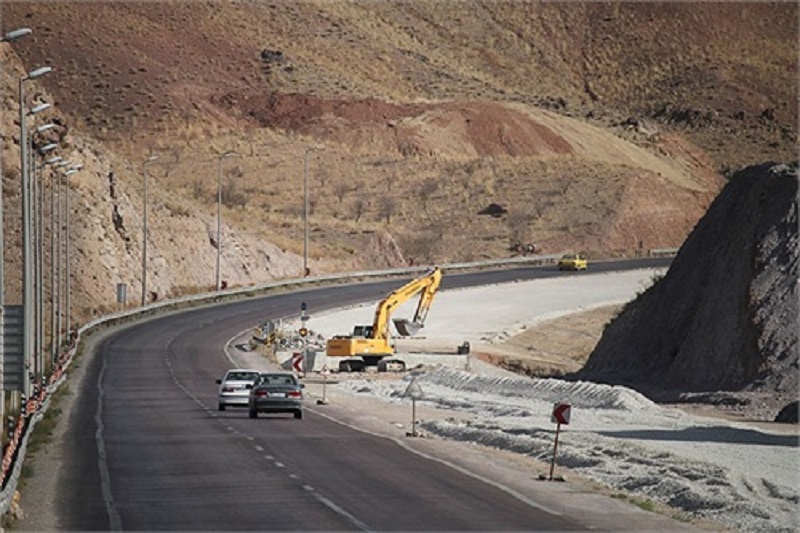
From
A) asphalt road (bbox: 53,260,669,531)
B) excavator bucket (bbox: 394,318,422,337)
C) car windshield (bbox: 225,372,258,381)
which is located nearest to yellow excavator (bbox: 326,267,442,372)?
excavator bucket (bbox: 394,318,422,337)

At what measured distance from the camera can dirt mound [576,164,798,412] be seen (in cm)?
5650

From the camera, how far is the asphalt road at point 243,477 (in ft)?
88.8

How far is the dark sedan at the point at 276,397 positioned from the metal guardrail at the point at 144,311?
5512 millimetres

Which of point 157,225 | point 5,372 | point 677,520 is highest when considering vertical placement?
point 157,225

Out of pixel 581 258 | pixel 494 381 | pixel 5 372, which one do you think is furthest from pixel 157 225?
pixel 5 372

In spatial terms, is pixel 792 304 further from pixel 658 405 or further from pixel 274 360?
pixel 274 360

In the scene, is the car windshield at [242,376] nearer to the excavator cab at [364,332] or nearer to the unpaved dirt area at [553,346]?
the excavator cab at [364,332]

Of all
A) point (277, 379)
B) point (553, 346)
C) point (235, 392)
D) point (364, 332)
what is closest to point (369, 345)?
point (364, 332)

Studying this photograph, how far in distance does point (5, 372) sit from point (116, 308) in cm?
7561

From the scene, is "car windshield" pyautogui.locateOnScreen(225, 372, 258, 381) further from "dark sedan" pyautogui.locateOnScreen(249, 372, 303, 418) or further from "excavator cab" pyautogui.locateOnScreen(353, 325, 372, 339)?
"excavator cab" pyautogui.locateOnScreen(353, 325, 372, 339)

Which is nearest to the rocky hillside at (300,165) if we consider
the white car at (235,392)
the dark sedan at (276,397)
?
the white car at (235,392)

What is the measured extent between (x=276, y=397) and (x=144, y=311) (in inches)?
2104

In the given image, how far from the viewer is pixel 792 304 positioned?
56.9 metres

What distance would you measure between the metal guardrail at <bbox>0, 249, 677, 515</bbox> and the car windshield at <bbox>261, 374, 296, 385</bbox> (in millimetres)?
5829
